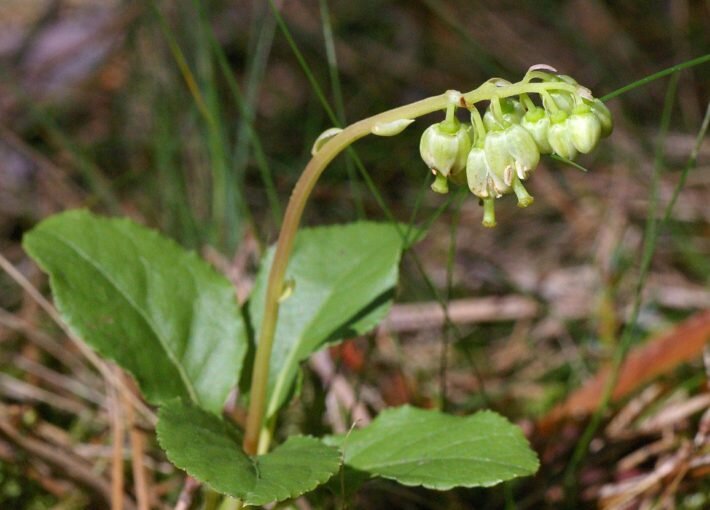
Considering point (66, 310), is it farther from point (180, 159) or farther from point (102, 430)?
point (180, 159)

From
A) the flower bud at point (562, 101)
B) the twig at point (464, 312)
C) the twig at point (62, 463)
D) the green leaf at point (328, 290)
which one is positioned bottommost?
the twig at point (62, 463)

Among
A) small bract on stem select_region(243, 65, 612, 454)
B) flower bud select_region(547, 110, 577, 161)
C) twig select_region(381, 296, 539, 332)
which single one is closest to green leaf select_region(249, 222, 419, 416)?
small bract on stem select_region(243, 65, 612, 454)

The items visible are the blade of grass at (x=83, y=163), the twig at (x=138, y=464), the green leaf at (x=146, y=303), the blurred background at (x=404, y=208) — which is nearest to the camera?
the green leaf at (x=146, y=303)

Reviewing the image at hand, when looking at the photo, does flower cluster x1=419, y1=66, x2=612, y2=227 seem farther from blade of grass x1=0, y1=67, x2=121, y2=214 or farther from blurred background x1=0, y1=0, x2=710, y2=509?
blade of grass x1=0, y1=67, x2=121, y2=214

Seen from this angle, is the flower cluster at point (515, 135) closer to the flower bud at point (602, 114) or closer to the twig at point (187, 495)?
the flower bud at point (602, 114)

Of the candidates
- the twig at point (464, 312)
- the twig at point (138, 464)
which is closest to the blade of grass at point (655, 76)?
the twig at point (138, 464)

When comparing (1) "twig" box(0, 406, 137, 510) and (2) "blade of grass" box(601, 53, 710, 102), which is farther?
(1) "twig" box(0, 406, 137, 510)
